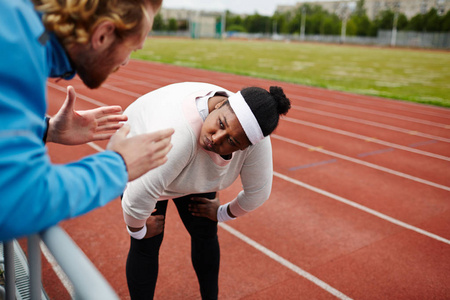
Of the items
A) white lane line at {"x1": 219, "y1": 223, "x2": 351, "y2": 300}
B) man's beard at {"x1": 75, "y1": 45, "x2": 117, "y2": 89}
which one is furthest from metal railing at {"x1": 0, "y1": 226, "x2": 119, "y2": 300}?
white lane line at {"x1": 219, "y1": 223, "x2": 351, "y2": 300}

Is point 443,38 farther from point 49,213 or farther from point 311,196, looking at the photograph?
point 49,213

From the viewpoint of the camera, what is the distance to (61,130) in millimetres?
1742

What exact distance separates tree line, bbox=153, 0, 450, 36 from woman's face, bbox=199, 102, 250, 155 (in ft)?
148

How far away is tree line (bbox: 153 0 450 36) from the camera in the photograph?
58344 mm

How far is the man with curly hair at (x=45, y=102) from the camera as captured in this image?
0.85 m

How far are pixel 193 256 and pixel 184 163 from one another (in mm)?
896

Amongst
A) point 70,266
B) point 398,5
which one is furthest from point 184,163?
point 398,5

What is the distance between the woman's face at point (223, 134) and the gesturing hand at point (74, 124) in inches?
16.7

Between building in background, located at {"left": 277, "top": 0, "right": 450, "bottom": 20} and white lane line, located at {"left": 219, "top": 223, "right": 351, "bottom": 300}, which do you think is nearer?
white lane line, located at {"left": 219, "top": 223, "right": 351, "bottom": 300}

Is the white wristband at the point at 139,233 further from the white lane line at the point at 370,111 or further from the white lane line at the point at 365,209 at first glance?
the white lane line at the point at 370,111

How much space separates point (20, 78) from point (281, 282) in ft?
9.18

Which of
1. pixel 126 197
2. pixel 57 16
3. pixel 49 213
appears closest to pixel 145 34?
pixel 57 16

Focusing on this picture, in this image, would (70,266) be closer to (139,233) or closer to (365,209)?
(139,233)

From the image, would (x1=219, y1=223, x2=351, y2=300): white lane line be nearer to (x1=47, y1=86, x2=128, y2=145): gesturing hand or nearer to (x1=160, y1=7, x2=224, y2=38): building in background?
(x1=47, y1=86, x2=128, y2=145): gesturing hand
